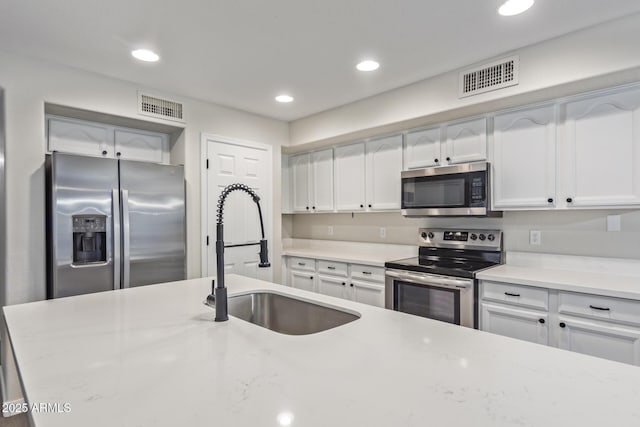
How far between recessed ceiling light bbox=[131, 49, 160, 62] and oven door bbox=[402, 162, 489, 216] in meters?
2.12

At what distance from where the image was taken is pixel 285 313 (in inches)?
70.2

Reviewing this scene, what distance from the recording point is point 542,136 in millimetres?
2453

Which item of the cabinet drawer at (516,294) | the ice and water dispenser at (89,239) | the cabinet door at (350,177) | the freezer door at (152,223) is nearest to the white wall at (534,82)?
the cabinet door at (350,177)

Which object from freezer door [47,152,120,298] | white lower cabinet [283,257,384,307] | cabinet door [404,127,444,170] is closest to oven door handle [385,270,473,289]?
white lower cabinet [283,257,384,307]

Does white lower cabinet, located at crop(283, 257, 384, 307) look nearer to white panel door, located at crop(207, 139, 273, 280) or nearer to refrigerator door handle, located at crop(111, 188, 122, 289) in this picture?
white panel door, located at crop(207, 139, 273, 280)

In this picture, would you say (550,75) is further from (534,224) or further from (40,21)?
(40,21)

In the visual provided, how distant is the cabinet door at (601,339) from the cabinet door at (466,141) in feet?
4.27

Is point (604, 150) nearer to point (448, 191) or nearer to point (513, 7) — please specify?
point (448, 191)

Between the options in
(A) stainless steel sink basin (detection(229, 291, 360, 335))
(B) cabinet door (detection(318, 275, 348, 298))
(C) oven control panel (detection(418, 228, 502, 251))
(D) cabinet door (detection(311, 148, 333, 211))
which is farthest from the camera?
(D) cabinet door (detection(311, 148, 333, 211))

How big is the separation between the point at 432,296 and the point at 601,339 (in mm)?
974

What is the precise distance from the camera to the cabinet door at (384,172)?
130 inches

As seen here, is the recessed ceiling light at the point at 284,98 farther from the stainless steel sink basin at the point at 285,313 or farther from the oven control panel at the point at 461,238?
the stainless steel sink basin at the point at 285,313

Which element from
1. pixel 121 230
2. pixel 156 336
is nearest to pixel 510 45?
pixel 156 336

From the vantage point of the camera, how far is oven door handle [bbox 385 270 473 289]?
7.89 feet
